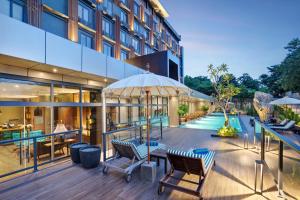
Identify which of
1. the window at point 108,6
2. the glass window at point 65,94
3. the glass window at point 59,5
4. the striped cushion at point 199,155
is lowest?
the striped cushion at point 199,155

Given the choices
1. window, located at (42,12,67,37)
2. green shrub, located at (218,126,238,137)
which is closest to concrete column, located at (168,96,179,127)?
green shrub, located at (218,126,238,137)

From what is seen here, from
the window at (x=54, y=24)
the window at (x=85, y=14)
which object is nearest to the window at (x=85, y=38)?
the window at (x=85, y=14)

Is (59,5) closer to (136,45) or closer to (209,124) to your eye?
(136,45)

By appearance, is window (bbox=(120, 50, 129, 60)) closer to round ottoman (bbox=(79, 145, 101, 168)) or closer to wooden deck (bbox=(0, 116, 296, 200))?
round ottoman (bbox=(79, 145, 101, 168))

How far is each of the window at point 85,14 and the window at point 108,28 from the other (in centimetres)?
135

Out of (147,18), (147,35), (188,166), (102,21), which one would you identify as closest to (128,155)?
(188,166)

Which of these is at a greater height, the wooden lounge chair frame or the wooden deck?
the wooden lounge chair frame

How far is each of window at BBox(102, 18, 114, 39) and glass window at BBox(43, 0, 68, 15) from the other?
3.76m

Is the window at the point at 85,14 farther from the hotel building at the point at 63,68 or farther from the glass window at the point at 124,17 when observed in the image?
the glass window at the point at 124,17

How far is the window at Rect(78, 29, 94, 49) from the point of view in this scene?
12812 millimetres

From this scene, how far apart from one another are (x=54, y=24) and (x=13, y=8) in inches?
96.6

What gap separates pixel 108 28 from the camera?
1562 centimetres

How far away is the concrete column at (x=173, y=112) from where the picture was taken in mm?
15820

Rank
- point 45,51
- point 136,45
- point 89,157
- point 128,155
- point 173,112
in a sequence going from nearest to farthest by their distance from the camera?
point 128,155 < point 89,157 < point 45,51 < point 173,112 < point 136,45
